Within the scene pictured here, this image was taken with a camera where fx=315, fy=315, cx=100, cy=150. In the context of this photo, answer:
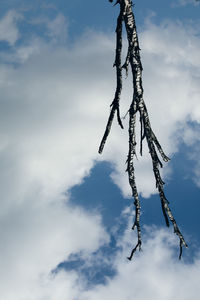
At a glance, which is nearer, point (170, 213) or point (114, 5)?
point (170, 213)

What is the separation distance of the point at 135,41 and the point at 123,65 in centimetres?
22

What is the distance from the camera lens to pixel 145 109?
100 inches

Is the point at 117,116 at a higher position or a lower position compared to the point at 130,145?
higher

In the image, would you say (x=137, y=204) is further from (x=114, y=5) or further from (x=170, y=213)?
(x=114, y=5)

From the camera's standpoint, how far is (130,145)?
2.52m

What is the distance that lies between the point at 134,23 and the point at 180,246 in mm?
1863

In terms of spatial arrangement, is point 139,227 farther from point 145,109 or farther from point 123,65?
point 123,65

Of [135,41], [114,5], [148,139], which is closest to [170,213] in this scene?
[148,139]

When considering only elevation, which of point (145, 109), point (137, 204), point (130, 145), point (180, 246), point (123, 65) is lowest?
point (180, 246)

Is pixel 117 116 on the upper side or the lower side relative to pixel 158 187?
upper

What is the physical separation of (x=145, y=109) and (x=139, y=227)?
96 cm

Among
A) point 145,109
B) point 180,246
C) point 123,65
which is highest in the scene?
point 123,65

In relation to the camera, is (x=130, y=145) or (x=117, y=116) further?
(x=117, y=116)

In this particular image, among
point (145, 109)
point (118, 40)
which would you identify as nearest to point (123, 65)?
point (118, 40)
